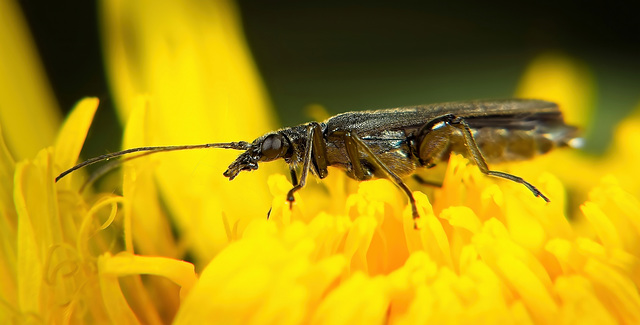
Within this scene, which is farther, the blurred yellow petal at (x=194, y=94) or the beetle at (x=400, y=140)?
the blurred yellow petal at (x=194, y=94)

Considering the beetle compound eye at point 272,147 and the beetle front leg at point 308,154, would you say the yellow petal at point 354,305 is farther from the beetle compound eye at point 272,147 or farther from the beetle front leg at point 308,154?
the beetle compound eye at point 272,147

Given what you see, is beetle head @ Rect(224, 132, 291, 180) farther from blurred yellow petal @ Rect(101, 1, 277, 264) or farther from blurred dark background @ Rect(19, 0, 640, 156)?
blurred dark background @ Rect(19, 0, 640, 156)

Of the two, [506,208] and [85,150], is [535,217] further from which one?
[85,150]

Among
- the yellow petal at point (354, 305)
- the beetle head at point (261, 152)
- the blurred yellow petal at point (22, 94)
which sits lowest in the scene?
the yellow petal at point (354, 305)

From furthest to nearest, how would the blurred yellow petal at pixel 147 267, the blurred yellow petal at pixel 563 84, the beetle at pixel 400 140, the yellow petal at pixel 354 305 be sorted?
the blurred yellow petal at pixel 563 84, the beetle at pixel 400 140, the blurred yellow petal at pixel 147 267, the yellow petal at pixel 354 305

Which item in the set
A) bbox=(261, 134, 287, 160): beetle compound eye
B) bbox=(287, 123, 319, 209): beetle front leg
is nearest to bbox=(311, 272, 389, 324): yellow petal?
bbox=(287, 123, 319, 209): beetle front leg

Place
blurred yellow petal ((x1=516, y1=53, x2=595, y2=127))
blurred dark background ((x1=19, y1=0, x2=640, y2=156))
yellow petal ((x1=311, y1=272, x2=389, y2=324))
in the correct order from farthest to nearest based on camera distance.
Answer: blurred yellow petal ((x1=516, y1=53, x2=595, y2=127))
blurred dark background ((x1=19, y1=0, x2=640, y2=156))
yellow petal ((x1=311, y1=272, x2=389, y2=324))

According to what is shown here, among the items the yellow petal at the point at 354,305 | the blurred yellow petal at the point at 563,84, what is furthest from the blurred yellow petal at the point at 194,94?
the blurred yellow petal at the point at 563,84
